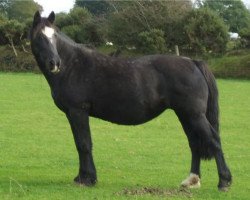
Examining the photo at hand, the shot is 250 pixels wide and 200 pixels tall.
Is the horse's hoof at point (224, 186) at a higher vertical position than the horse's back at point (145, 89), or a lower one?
lower

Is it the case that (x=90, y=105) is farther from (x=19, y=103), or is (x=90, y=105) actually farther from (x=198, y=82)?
(x=19, y=103)

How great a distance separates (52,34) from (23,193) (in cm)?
241

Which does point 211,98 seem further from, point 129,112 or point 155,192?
point 155,192

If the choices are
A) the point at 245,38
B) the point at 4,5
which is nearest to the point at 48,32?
the point at 245,38

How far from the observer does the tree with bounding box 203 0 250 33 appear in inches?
2785

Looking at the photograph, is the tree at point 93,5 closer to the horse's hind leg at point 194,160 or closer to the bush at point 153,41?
the bush at point 153,41

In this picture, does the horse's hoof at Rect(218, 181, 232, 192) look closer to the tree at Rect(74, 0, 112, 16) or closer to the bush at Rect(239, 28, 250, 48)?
→ the bush at Rect(239, 28, 250, 48)

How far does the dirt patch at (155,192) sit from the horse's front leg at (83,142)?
0.74m

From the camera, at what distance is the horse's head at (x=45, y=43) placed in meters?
7.81

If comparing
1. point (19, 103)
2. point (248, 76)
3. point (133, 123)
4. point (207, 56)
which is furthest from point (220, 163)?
point (207, 56)

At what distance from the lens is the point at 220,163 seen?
8.36 metres

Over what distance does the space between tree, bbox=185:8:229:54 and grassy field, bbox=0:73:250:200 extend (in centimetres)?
2309

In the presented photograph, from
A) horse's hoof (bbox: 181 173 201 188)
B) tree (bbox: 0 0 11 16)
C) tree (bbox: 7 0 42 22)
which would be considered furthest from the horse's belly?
tree (bbox: 0 0 11 16)

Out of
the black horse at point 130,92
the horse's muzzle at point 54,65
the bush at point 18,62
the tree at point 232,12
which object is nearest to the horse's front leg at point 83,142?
the black horse at point 130,92
